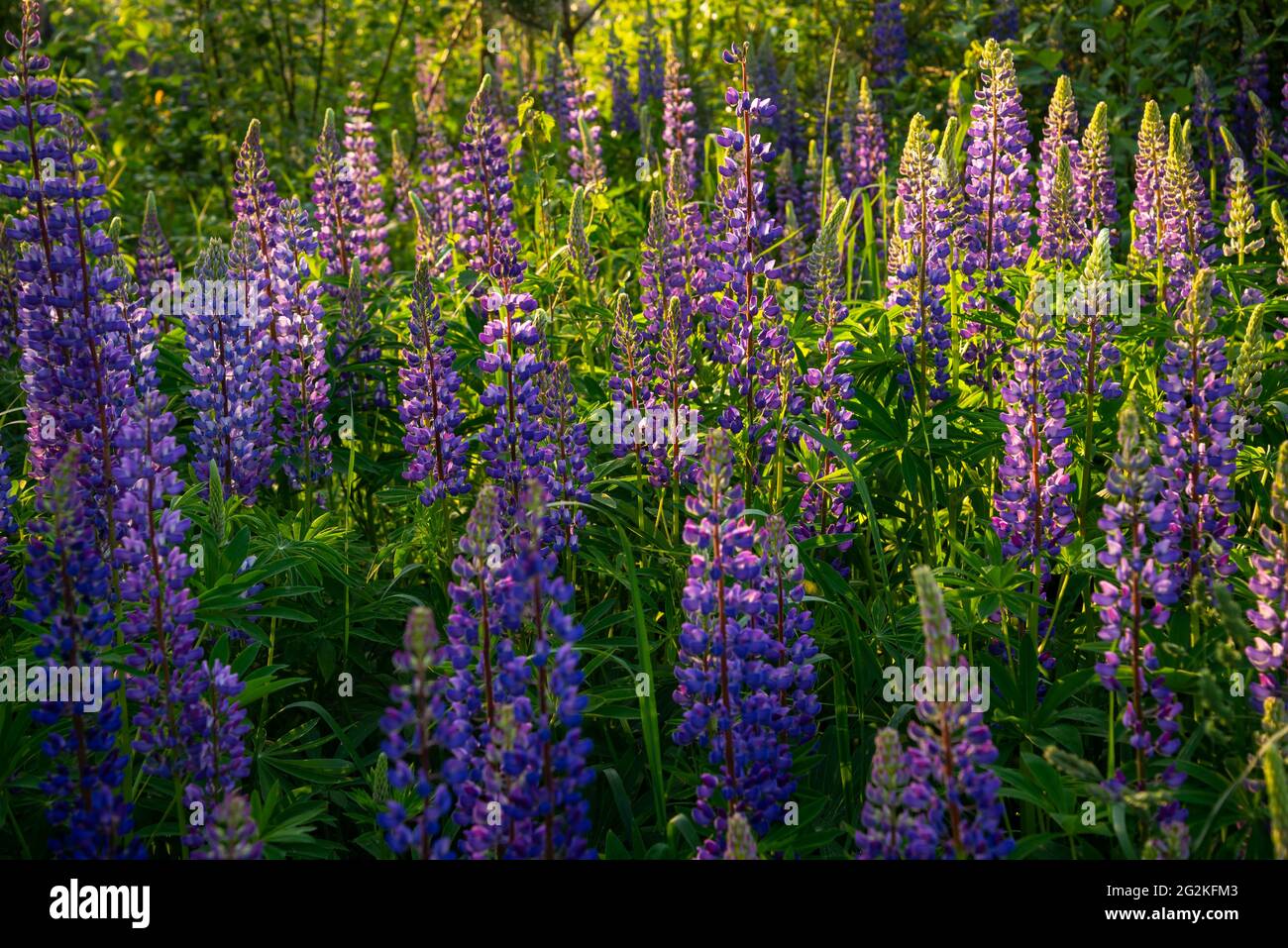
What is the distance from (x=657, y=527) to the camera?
3.95m

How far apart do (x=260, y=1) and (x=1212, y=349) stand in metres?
8.28

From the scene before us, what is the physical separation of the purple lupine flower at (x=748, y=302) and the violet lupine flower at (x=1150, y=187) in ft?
4.87

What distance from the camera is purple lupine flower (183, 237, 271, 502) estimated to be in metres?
3.91

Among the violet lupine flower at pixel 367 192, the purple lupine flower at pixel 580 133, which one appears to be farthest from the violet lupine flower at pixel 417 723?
the violet lupine flower at pixel 367 192

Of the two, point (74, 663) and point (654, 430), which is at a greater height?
point (654, 430)

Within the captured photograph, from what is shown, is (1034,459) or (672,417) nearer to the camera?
(1034,459)

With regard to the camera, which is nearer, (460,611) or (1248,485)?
(460,611)

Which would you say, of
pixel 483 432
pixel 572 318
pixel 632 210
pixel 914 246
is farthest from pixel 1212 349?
pixel 632 210

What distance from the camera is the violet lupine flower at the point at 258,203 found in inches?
180

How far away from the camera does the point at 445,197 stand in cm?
654

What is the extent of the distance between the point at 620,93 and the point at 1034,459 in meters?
6.13

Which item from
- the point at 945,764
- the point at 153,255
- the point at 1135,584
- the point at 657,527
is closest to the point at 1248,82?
the point at 657,527

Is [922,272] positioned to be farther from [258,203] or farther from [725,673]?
[258,203]

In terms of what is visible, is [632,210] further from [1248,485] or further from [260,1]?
[260,1]
